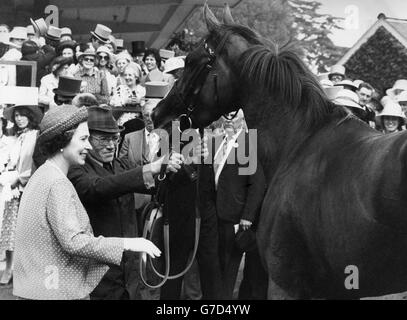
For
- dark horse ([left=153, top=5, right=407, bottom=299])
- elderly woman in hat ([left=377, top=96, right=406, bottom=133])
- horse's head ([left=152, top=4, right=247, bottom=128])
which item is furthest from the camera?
elderly woman in hat ([left=377, top=96, right=406, bottom=133])

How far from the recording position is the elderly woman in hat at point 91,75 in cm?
709

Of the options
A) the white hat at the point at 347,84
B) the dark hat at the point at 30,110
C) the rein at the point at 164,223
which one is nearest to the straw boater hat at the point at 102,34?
the dark hat at the point at 30,110

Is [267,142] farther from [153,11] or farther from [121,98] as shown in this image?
[153,11]

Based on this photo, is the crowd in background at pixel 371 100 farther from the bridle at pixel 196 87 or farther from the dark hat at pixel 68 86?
the dark hat at pixel 68 86

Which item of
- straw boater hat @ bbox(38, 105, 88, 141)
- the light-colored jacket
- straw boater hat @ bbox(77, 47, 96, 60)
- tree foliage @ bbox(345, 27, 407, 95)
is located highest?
straw boater hat @ bbox(38, 105, 88, 141)

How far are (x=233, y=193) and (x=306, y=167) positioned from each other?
1553mm

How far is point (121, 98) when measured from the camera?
6.98 m

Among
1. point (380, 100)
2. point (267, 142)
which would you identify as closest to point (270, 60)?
point (267, 142)

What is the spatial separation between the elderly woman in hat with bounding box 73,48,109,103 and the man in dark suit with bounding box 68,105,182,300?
2855mm

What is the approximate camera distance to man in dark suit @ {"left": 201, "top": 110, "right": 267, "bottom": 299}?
4.91 meters

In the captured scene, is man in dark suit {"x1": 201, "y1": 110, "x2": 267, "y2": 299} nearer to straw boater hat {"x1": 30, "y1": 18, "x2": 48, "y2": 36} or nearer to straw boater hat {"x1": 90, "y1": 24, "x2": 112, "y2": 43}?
straw boater hat {"x1": 90, "y1": 24, "x2": 112, "y2": 43}

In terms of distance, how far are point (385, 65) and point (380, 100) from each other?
0.96 metres

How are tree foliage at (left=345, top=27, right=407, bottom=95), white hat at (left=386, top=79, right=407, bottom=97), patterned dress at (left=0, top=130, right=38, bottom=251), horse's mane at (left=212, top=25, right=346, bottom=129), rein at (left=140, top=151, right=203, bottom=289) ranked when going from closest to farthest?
horse's mane at (left=212, top=25, right=346, bottom=129), rein at (left=140, top=151, right=203, bottom=289), patterned dress at (left=0, top=130, right=38, bottom=251), white hat at (left=386, top=79, right=407, bottom=97), tree foliage at (left=345, top=27, right=407, bottom=95)

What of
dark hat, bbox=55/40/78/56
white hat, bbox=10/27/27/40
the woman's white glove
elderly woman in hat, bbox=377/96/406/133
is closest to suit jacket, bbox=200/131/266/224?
elderly woman in hat, bbox=377/96/406/133
